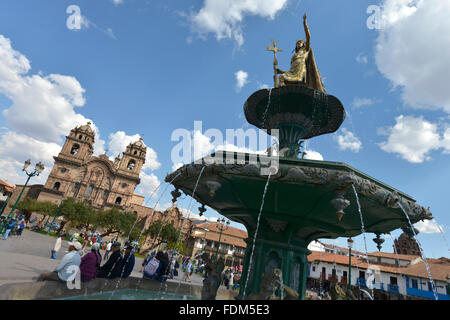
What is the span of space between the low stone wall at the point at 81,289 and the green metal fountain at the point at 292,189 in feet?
5.30

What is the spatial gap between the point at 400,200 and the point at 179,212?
181 feet

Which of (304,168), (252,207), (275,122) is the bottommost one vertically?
(252,207)

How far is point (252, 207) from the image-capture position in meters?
5.14

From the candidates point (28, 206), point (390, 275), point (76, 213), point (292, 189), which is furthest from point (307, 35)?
point (28, 206)

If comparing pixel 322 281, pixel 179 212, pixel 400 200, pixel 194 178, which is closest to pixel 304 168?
pixel 400 200

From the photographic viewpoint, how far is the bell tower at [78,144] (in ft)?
169

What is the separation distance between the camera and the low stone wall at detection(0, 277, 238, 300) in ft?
10.3

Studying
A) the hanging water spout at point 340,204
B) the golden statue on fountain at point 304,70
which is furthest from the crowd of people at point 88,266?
the golden statue on fountain at point 304,70

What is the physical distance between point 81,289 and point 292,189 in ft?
12.6

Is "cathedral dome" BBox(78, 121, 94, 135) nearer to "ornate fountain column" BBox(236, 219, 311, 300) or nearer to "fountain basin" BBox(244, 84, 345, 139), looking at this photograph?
"fountain basin" BBox(244, 84, 345, 139)

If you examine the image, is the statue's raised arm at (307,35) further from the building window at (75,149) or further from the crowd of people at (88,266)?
the building window at (75,149)
